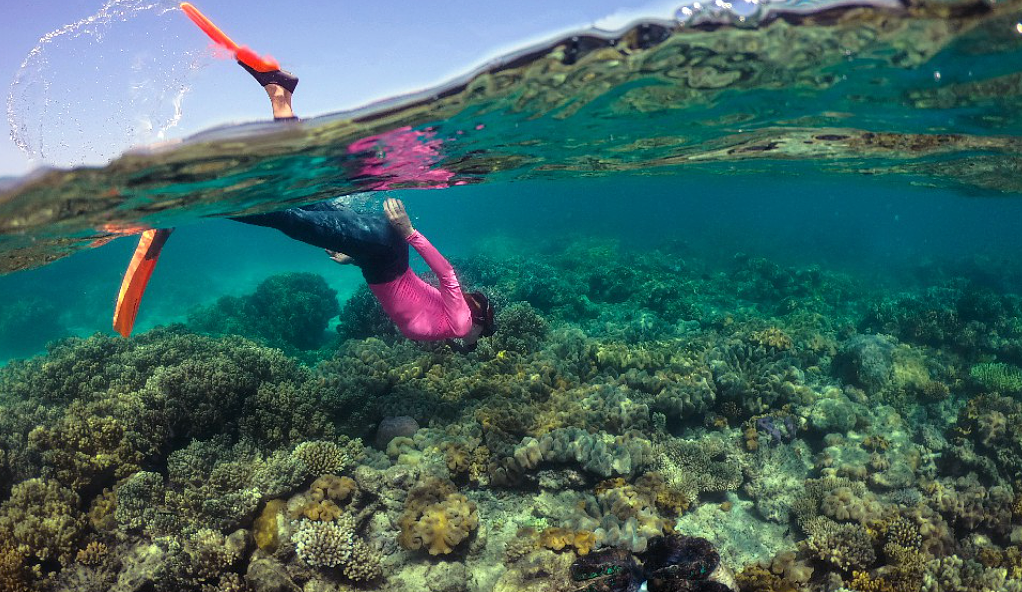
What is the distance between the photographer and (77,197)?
7.91 meters

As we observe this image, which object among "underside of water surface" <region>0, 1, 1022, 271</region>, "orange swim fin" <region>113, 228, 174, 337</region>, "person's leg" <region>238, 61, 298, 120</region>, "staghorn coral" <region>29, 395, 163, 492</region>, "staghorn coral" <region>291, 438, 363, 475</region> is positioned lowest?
"staghorn coral" <region>291, 438, 363, 475</region>

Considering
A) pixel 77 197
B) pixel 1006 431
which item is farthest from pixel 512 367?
pixel 1006 431

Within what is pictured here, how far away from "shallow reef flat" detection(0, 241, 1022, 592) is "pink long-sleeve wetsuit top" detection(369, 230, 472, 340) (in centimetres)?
176

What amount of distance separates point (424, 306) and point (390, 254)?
936mm

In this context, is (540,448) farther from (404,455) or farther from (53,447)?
(53,447)

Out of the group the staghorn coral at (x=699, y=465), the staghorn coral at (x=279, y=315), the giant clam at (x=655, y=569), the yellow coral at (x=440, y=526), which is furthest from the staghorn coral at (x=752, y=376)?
the staghorn coral at (x=279, y=315)

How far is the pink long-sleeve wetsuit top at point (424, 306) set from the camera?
6668 mm

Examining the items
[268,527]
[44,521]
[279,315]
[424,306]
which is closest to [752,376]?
[424,306]

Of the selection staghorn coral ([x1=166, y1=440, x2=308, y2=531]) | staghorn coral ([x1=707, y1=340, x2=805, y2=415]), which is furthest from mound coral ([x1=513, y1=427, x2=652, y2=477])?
staghorn coral ([x1=166, y1=440, x2=308, y2=531])

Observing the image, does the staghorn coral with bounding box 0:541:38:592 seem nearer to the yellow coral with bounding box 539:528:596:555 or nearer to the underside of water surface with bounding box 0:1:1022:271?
the underside of water surface with bounding box 0:1:1022:271

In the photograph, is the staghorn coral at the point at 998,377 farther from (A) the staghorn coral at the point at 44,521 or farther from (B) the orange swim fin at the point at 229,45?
(A) the staghorn coral at the point at 44,521

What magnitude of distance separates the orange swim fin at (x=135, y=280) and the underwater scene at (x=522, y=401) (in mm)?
45

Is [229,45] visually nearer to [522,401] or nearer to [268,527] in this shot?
[268,527]

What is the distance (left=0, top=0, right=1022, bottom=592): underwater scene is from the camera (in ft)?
18.3
